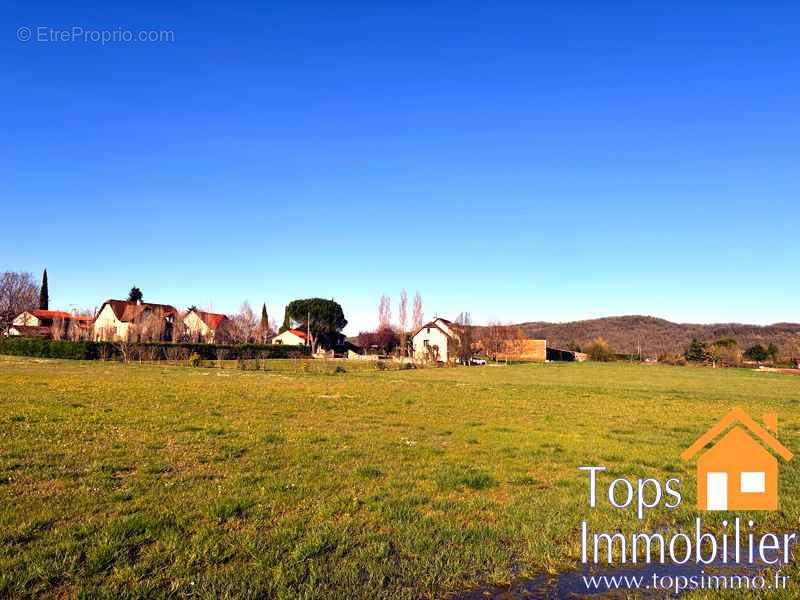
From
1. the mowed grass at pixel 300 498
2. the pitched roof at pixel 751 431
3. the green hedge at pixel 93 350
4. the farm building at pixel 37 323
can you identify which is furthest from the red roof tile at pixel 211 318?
the pitched roof at pixel 751 431

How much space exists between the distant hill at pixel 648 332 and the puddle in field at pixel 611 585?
12125 centimetres

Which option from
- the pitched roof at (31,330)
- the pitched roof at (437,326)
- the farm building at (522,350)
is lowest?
the farm building at (522,350)

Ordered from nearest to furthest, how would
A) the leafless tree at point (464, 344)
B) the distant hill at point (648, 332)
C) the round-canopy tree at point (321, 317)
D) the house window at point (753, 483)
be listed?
the house window at point (753, 483)
the leafless tree at point (464, 344)
the round-canopy tree at point (321, 317)
the distant hill at point (648, 332)

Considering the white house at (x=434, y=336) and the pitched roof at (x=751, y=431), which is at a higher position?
the white house at (x=434, y=336)

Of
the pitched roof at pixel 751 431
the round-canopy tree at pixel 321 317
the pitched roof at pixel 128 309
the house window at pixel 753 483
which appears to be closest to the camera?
the house window at pixel 753 483

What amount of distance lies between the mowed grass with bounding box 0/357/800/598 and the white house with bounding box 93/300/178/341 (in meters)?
59.1

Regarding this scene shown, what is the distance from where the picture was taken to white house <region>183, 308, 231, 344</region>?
86500mm

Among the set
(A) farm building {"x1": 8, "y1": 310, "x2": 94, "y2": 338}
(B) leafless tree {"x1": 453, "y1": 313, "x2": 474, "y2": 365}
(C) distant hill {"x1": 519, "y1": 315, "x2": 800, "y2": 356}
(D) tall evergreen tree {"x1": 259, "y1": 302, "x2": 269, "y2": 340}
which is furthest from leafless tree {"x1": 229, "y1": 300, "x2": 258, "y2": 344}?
(C) distant hill {"x1": 519, "y1": 315, "x2": 800, "y2": 356}

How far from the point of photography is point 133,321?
232ft

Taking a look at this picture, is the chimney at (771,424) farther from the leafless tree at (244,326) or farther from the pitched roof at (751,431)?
the leafless tree at (244,326)

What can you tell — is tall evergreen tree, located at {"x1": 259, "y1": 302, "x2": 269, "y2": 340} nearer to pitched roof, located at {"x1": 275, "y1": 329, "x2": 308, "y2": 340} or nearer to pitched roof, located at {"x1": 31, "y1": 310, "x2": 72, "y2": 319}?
pitched roof, located at {"x1": 275, "y1": 329, "x2": 308, "y2": 340}

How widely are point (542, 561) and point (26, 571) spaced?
453 centimetres

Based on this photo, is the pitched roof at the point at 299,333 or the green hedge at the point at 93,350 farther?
the pitched roof at the point at 299,333

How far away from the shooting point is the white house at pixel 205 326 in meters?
86.5
